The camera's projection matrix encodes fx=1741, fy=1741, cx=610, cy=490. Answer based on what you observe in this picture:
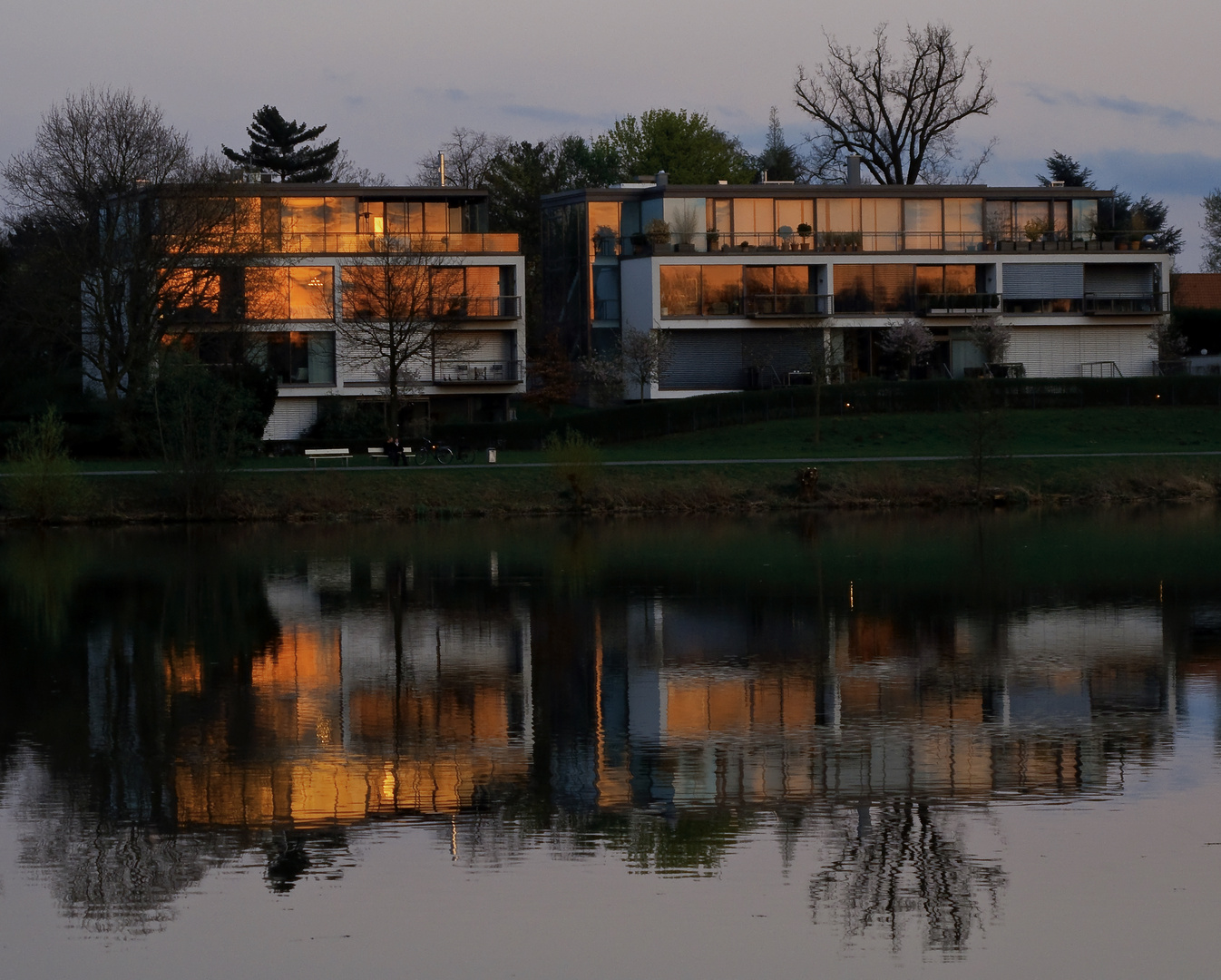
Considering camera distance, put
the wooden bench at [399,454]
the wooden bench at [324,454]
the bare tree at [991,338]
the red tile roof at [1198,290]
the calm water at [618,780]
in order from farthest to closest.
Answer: the red tile roof at [1198,290], the bare tree at [991,338], the wooden bench at [324,454], the wooden bench at [399,454], the calm water at [618,780]

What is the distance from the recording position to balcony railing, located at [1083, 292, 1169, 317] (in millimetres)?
73125

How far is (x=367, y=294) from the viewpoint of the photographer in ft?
201

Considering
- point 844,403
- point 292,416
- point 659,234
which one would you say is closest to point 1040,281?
point 659,234

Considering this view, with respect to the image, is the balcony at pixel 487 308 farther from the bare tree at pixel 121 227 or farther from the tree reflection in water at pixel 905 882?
the tree reflection in water at pixel 905 882

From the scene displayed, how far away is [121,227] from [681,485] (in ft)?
71.7

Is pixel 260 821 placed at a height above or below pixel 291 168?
below

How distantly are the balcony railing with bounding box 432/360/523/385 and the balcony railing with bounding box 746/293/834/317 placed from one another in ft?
32.5

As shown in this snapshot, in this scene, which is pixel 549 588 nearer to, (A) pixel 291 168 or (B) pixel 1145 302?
(B) pixel 1145 302

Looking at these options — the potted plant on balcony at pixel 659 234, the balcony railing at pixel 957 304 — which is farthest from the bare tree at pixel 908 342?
the potted plant on balcony at pixel 659 234

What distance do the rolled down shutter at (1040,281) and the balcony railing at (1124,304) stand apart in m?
0.64

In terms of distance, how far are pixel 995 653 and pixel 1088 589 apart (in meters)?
7.14

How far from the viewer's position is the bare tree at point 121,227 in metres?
54.7

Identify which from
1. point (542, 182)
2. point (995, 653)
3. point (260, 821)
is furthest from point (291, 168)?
point (260, 821)

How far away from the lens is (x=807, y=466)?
159 feet
